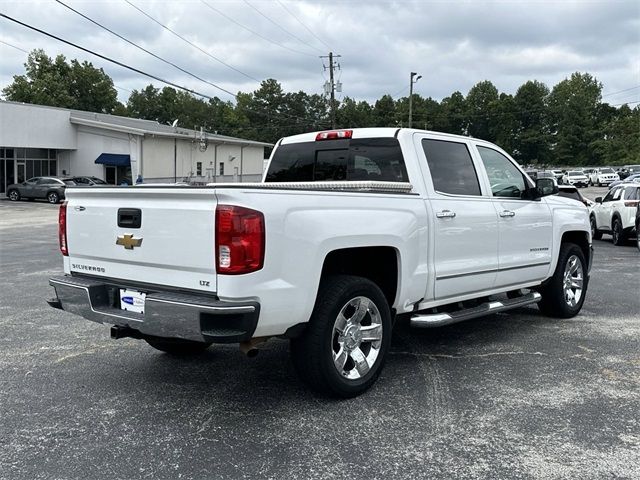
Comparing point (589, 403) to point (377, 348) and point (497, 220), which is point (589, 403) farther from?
point (497, 220)

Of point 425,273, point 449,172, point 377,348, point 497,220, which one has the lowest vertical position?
point 377,348

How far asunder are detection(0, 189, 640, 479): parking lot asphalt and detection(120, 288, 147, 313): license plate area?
0.74 m

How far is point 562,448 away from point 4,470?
3.24 m

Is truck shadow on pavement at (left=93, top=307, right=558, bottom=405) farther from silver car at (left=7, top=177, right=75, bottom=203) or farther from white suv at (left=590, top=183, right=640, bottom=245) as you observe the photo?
silver car at (left=7, top=177, right=75, bottom=203)

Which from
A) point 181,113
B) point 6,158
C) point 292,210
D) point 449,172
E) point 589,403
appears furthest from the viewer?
point 181,113

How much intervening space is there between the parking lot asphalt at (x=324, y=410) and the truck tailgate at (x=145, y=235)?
971mm

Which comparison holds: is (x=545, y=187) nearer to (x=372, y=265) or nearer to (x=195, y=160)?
(x=372, y=265)

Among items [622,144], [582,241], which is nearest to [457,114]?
[622,144]

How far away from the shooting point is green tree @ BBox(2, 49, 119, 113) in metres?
77.9

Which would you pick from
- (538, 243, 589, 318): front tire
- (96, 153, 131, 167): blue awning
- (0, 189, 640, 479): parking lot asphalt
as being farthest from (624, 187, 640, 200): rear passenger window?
(96, 153, 131, 167): blue awning

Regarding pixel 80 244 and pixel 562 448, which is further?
pixel 80 244

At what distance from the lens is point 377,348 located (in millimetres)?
4637

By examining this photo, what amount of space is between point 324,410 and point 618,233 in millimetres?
13988

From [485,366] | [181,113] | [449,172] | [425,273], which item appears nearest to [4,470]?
[425,273]
